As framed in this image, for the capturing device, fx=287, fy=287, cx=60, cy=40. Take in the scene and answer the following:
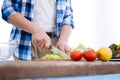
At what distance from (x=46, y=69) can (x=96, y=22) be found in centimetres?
349

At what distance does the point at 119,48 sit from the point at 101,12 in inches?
80.0

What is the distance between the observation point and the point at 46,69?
0.87 m

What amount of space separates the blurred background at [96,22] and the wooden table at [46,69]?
2.82 m

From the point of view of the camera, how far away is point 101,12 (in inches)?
171

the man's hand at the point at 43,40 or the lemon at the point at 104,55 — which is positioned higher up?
the man's hand at the point at 43,40

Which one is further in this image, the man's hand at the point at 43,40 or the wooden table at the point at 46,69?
the man's hand at the point at 43,40

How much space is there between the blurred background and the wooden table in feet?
9.27

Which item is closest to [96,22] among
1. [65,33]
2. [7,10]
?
[65,33]

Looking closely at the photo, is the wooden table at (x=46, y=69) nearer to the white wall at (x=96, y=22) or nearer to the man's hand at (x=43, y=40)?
the man's hand at (x=43, y=40)

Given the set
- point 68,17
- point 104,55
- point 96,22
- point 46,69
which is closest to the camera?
point 46,69

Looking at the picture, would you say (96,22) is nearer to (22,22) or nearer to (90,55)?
(22,22)

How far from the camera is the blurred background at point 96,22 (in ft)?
13.3

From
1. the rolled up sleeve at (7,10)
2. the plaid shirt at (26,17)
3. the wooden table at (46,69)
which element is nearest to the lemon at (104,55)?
the wooden table at (46,69)

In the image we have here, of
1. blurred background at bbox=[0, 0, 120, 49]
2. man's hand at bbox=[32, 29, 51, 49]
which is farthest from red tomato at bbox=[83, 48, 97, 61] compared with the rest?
blurred background at bbox=[0, 0, 120, 49]
